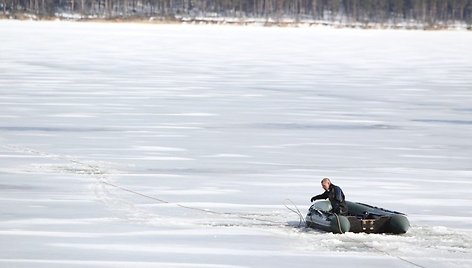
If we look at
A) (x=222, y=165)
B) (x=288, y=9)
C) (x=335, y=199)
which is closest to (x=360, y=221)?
(x=335, y=199)

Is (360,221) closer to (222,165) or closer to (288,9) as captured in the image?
(222,165)

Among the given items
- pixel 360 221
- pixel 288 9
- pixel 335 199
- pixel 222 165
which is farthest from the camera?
pixel 288 9

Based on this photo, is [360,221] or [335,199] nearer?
[360,221]

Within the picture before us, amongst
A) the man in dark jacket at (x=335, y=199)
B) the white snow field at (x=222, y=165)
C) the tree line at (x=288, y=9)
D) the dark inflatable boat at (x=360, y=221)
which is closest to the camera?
the white snow field at (x=222, y=165)

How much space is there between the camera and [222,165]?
464 inches

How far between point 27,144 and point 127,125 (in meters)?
2.36

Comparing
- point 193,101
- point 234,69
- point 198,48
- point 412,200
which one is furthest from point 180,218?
point 198,48

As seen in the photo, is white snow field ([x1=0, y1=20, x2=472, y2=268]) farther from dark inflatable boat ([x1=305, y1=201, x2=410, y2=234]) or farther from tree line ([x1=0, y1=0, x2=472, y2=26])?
tree line ([x1=0, y1=0, x2=472, y2=26])

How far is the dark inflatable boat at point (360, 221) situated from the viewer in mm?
8344

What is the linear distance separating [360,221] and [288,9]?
301 ft

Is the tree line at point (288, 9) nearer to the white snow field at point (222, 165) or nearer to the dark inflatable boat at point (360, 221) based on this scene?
the white snow field at point (222, 165)

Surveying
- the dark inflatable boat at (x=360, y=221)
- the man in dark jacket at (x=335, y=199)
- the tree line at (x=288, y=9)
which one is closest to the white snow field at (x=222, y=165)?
the dark inflatable boat at (x=360, y=221)

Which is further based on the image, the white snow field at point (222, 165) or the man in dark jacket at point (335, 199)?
the man in dark jacket at point (335, 199)

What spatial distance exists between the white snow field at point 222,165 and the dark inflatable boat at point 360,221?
0.28 ft
